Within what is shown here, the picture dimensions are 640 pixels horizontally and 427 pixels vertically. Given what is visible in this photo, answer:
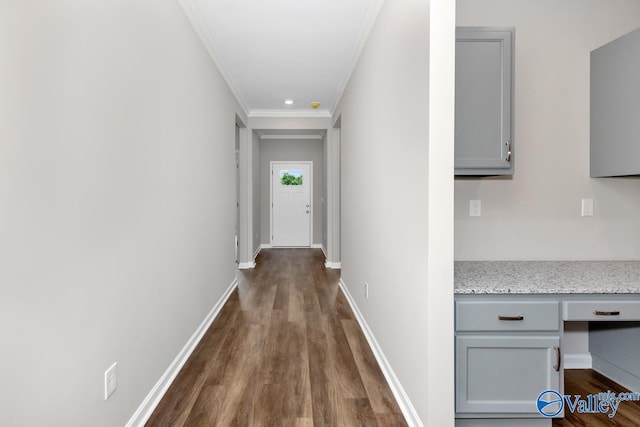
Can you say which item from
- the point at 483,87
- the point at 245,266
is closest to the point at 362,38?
the point at 483,87

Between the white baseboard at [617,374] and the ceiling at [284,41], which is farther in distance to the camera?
the ceiling at [284,41]

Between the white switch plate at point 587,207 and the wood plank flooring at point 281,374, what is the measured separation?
1.68 meters

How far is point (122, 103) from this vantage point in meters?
1.67

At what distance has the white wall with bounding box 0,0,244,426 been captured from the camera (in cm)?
107

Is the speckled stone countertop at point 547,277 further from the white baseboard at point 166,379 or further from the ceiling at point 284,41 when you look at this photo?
the ceiling at point 284,41

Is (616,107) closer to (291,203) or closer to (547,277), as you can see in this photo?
(547,277)

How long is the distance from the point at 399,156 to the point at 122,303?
5.29ft

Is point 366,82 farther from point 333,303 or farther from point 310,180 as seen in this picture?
point 310,180

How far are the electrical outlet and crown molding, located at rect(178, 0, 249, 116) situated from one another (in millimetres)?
2295

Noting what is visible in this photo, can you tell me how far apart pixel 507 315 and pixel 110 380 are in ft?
5.87

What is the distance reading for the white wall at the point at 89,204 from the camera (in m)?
1.07

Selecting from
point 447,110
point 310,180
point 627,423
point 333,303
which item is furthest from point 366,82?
point 310,180

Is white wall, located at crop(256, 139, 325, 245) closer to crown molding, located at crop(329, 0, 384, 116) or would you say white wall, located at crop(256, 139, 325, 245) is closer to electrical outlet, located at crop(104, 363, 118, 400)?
crown molding, located at crop(329, 0, 384, 116)
